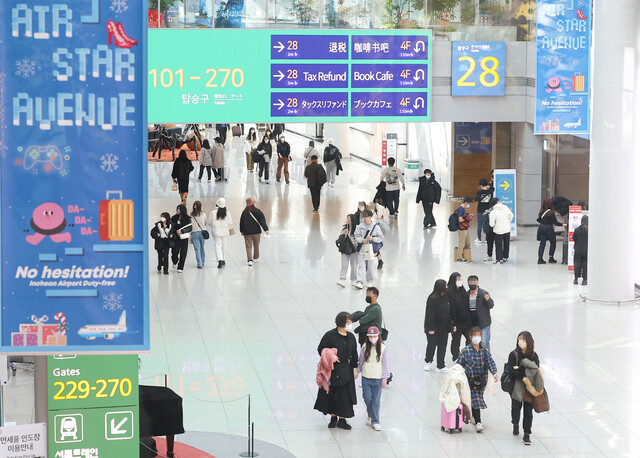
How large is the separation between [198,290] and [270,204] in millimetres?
9499

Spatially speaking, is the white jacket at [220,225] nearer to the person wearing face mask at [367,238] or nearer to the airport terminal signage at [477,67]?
the person wearing face mask at [367,238]

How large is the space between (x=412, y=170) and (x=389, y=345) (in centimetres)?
1831

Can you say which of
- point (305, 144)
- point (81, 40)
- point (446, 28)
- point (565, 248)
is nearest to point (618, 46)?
point (565, 248)

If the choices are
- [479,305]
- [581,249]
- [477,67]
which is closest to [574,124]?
[581,249]

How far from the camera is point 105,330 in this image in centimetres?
596

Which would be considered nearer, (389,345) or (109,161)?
(109,161)

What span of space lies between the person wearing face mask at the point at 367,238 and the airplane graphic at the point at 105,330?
1174 centimetres

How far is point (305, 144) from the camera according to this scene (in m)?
43.4

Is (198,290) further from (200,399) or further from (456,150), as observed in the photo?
(456,150)

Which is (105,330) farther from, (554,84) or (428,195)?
(428,195)

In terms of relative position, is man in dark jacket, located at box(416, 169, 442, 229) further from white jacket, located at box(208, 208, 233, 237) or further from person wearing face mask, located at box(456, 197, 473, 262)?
white jacket, located at box(208, 208, 233, 237)

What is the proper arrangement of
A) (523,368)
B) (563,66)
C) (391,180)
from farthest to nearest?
(391,180), (563,66), (523,368)

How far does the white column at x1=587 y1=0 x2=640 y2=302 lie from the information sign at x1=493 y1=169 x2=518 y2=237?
4985 mm

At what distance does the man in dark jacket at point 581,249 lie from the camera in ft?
59.0
